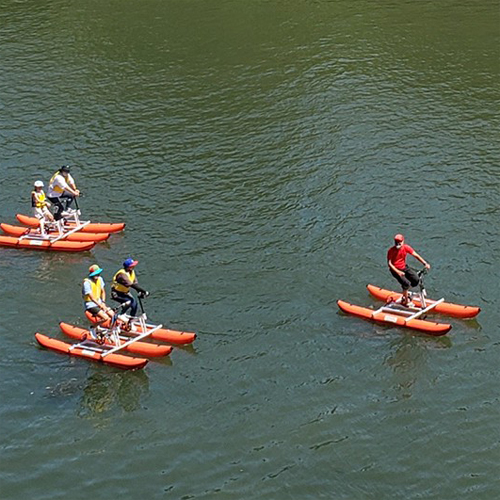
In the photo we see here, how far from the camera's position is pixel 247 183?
51656 mm

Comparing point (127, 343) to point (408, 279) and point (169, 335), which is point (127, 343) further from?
point (408, 279)

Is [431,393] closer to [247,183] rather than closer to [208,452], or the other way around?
[208,452]

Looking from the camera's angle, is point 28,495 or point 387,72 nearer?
point 28,495

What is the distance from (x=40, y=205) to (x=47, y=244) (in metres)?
2.01

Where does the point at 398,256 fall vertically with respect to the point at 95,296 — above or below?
below

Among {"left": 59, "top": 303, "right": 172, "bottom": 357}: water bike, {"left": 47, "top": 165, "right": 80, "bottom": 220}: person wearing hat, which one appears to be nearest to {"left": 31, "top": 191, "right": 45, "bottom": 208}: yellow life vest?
{"left": 47, "top": 165, "right": 80, "bottom": 220}: person wearing hat

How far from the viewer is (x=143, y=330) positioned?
124ft

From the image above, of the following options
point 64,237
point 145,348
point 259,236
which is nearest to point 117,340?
point 145,348

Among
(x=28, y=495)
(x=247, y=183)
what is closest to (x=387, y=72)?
(x=247, y=183)

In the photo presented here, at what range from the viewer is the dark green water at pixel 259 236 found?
32.2 meters

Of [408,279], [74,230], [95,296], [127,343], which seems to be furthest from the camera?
[74,230]

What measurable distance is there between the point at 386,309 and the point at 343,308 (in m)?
1.81

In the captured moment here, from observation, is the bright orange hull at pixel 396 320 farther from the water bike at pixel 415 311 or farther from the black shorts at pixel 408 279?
the black shorts at pixel 408 279

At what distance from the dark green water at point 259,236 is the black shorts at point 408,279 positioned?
2111 millimetres
